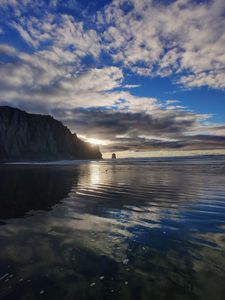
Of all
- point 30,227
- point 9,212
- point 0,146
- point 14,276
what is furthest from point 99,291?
point 0,146

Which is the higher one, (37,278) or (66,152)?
(66,152)

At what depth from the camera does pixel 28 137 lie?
145625mm

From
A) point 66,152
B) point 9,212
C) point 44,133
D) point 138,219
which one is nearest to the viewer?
point 138,219

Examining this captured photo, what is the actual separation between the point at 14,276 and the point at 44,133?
155 m

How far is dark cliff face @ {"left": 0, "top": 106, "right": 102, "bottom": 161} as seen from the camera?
440 feet

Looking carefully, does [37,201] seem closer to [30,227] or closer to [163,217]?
[30,227]

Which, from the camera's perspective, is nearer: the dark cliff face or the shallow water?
the shallow water

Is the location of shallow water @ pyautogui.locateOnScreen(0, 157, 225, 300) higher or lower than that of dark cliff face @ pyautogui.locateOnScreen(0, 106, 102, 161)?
lower

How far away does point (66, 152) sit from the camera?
560ft

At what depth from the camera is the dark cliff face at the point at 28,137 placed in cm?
13425

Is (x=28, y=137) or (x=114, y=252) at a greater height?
(x=28, y=137)

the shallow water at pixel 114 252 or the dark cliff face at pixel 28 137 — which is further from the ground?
the dark cliff face at pixel 28 137

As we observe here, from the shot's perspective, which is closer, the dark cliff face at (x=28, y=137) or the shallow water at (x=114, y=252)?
the shallow water at (x=114, y=252)

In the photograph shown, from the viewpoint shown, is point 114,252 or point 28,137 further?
point 28,137
